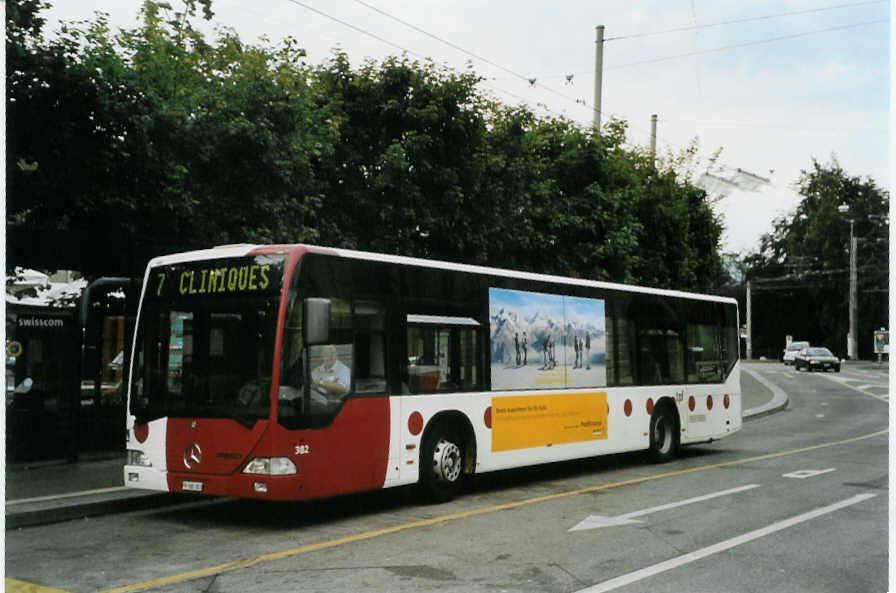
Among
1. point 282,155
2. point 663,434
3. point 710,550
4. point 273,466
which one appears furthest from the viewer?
point 663,434

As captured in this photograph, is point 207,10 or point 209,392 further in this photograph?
point 207,10

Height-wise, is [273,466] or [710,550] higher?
[273,466]

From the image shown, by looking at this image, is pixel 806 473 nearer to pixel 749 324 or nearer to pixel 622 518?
pixel 622 518

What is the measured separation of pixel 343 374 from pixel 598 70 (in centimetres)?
1807

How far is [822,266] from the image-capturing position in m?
76.8

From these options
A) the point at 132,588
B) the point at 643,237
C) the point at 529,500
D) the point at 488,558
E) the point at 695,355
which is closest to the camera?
the point at 132,588

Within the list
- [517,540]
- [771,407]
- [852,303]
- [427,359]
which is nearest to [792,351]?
[852,303]

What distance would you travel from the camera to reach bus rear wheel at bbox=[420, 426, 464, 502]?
11.2m

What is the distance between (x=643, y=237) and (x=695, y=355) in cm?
1171

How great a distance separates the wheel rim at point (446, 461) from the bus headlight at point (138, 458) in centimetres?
308

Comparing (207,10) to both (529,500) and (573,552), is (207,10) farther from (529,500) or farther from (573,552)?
(573,552)

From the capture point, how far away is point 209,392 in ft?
32.3

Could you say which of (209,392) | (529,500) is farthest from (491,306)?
(209,392)

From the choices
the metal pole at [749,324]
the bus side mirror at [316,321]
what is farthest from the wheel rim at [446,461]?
the metal pole at [749,324]
